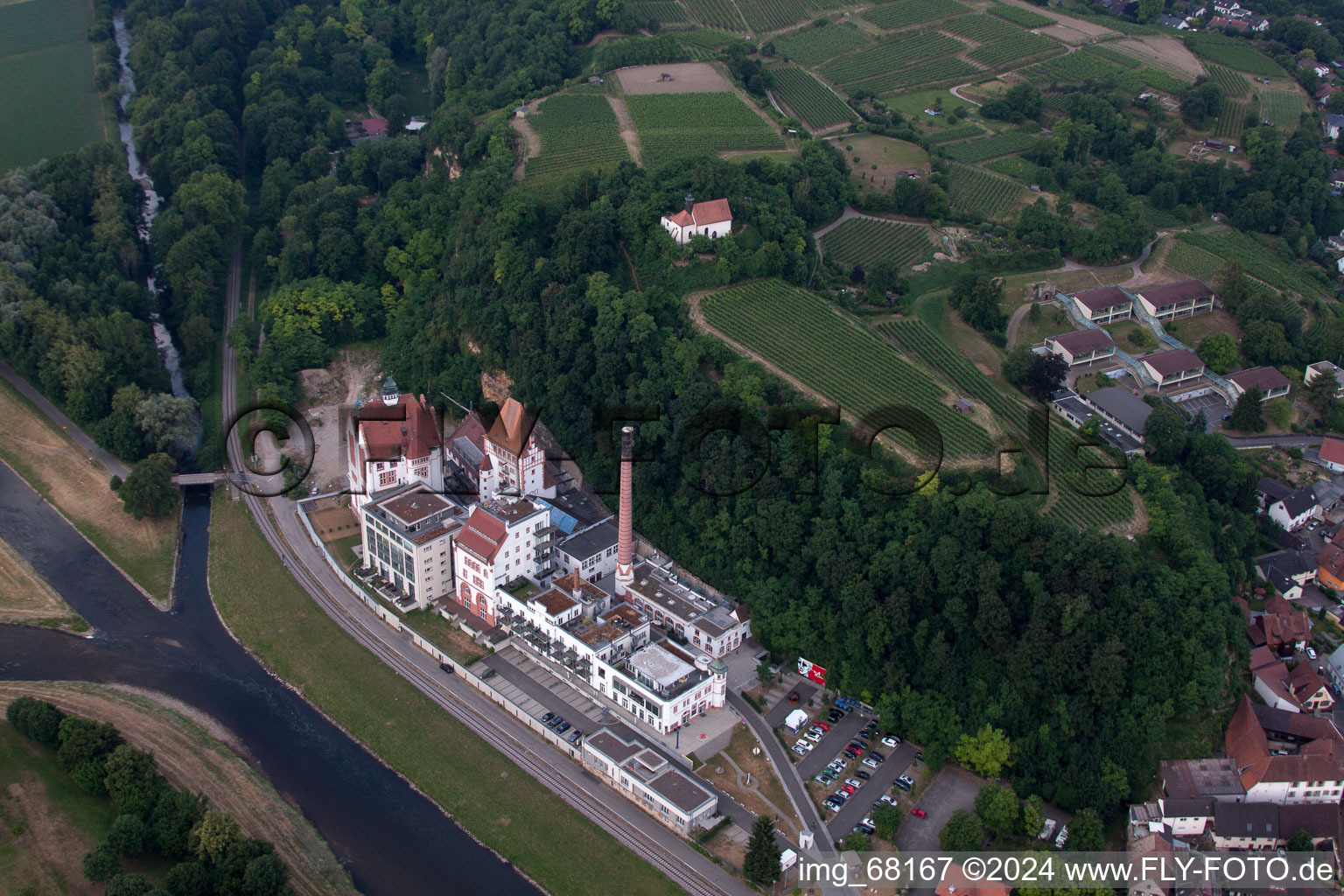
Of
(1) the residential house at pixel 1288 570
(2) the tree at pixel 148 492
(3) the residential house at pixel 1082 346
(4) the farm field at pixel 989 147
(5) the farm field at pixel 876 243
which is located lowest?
(1) the residential house at pixel 1288 570

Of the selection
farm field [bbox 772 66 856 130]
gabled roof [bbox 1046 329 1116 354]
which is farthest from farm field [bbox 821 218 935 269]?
farm field [bbox 772 66 856 130]

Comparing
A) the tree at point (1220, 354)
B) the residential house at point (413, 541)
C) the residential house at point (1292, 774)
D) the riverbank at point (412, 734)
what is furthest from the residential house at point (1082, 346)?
the riverbank at point (412, 734)

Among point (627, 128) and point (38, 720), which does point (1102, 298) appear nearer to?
point (627, 128)

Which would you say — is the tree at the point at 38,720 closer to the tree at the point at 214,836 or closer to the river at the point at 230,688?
the river at the point at 230,688

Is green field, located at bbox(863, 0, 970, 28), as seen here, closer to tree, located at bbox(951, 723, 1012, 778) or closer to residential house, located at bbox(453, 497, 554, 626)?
residential house, located at bbox(453, 497, 554, 626)

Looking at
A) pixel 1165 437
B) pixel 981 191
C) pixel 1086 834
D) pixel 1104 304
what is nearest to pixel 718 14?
pixel 981 191

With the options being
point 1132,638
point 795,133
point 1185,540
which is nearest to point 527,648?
point 1132,638
